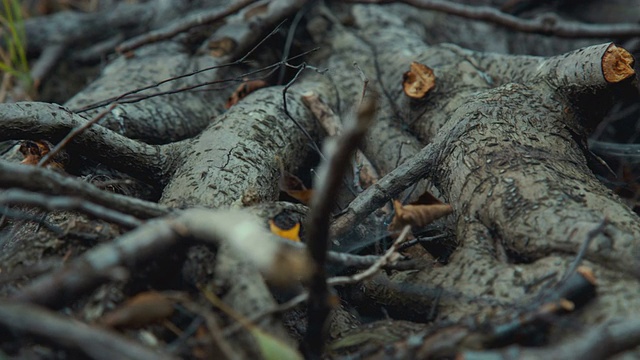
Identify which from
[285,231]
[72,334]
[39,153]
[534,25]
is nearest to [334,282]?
[285,231]

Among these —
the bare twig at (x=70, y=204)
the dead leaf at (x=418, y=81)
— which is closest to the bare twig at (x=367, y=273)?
the bare twig at (x=70, y=204)

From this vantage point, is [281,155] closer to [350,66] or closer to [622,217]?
[350,66]

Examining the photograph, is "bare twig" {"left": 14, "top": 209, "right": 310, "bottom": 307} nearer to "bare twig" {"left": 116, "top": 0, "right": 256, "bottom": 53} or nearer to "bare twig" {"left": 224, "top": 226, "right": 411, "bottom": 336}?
"bare twig" {"left": 224, "top": 226, "right": 411, "bottom": 336}

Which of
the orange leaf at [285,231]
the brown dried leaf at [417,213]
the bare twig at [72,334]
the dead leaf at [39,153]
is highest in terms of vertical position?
the bare twig at [72,334]

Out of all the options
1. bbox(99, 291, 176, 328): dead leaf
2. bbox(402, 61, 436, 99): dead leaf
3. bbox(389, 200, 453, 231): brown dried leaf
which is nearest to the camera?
Answer: bbox(99, 291, 176, 328): dead leaf

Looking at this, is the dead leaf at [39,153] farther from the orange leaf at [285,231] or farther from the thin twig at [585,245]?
the thin twig at [585,245]

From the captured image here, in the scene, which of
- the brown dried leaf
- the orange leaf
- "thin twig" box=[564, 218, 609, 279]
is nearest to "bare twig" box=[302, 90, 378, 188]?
the brown dried leaf
